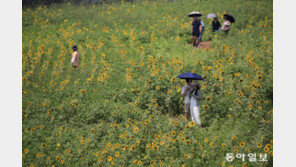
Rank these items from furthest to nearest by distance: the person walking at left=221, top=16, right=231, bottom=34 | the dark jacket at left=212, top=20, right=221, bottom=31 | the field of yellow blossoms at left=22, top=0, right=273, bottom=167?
1. the dark jacket at left=212, top=20, right=221, bottom=31
2. the person walking at left=221, top=16, right=231, bottom=34
3. the field of yellow blossoms at left=22, top=0, right=273, bottom=167

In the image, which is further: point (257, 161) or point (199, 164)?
point (199, 164)

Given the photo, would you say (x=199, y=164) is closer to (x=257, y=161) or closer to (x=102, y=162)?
(x=257, y=161)

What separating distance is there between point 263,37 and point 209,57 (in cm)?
262

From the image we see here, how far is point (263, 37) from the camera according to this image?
417 inches

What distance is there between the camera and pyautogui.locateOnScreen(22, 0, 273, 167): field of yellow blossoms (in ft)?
17.9

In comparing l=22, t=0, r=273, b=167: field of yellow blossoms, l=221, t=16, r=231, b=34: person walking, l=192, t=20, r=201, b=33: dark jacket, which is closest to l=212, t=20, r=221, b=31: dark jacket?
l=22, t=0, r=273, b=167: field of yellow blossoms

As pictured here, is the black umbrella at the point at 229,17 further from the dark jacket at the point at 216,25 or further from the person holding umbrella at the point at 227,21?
the dark jacket at the point at 216,25

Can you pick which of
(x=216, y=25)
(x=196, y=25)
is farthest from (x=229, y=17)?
(x=196, y=25)

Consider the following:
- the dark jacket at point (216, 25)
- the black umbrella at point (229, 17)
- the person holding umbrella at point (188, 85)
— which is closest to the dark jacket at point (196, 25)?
the black umbrella at point (229, 17)

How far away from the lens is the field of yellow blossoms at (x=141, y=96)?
5.45 m

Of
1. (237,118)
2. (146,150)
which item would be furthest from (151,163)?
(237,118)

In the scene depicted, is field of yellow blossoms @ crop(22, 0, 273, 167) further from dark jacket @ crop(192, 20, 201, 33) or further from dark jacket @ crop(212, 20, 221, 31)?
dark jacket @ crop(192, 20, 201, 33)

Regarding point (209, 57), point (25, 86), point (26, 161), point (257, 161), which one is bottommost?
point (26, 161)

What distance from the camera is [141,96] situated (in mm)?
7777
